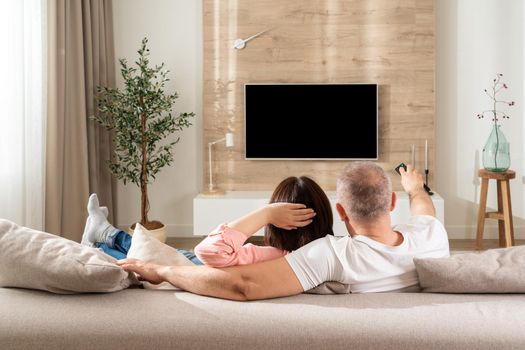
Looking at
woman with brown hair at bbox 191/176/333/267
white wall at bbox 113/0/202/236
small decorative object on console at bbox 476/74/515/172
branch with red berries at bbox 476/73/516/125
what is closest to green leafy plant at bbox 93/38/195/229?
white wall at bbox 113/0/202/236

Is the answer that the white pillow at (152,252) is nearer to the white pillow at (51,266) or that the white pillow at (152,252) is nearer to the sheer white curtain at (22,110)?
the white pillow at (51,266)

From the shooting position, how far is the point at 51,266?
1.40 m

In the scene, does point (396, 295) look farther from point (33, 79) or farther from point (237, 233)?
point (33, 79)

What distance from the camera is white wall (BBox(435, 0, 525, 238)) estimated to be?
4828 millimetres

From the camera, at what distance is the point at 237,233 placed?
1.55m

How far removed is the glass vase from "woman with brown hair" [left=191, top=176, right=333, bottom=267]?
333 cm

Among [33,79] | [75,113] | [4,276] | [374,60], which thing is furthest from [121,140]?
[4,276]

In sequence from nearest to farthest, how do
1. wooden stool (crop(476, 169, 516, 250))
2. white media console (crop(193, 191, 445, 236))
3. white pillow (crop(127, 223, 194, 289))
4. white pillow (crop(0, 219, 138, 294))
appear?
white pillow (crop(0, 219, 138, 294)) → white pillow (crop(127, 223, 194, 289)) → wooden stool (crop(476, 169, 516, 250)) → white media console (crop(193, 191, 445, 236))

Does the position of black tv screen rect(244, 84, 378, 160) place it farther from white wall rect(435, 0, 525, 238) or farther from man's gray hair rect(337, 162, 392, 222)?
man's gray hair rect(337, 162, 392, 222)

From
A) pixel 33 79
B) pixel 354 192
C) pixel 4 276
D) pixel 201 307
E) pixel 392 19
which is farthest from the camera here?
pixel 392 19

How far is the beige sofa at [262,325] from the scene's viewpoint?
126 cm

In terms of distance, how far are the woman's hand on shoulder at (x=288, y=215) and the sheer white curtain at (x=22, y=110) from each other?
266 cm

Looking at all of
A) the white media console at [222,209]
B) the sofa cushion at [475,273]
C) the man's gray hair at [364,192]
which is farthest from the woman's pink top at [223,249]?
the white media console at [222,209]

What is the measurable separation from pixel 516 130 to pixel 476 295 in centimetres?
388
